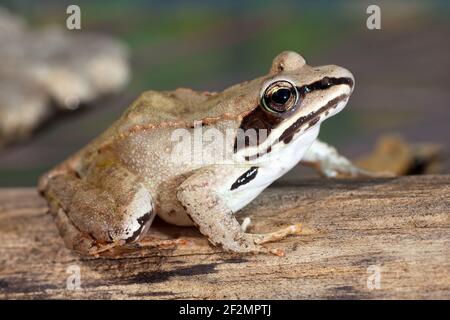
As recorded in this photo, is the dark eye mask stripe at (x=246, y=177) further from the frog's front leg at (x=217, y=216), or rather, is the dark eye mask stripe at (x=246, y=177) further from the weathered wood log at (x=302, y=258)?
the weathered wood log at (x=302, y=258)

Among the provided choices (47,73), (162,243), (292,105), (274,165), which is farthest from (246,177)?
(47,73)

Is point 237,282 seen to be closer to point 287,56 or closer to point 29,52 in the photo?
point 287,56

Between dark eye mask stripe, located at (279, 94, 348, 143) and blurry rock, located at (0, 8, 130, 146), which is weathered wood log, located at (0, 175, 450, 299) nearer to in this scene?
dark eye mask stripe, located at (279, 94, 348, 143)

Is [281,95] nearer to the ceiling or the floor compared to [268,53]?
nearer to the floor

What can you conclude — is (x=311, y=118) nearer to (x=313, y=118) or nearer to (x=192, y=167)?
(x=313, y=118)

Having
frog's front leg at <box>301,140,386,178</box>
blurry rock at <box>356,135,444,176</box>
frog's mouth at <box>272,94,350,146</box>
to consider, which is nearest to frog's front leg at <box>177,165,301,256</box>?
frog's mouth at <box>272,94,350,146</box>

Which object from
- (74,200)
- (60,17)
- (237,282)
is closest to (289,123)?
(237,282)
